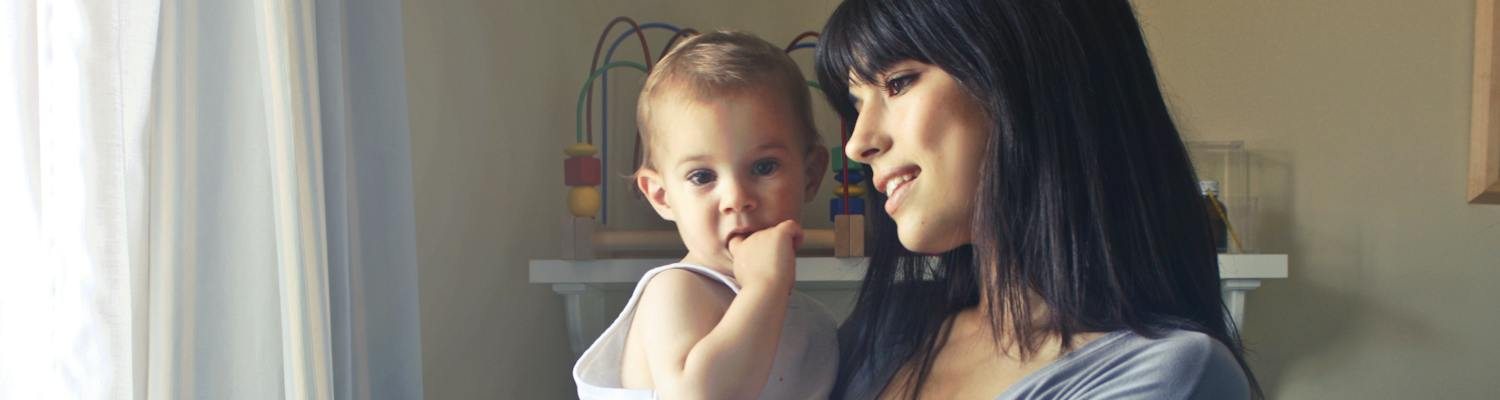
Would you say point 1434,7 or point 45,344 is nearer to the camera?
point 45,344

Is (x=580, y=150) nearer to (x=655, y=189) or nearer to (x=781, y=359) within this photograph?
(x=655, y=189)

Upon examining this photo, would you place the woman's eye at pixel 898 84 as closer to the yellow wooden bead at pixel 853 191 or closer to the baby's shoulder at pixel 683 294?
the baby's shoulder at pixel 683 294

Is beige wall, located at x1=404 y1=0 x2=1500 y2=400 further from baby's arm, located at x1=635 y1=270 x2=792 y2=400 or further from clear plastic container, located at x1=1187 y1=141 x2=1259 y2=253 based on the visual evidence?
baby's arm, located at x1=635 y1=270 x2=792 y2=400

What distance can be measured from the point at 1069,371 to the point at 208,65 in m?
0.87

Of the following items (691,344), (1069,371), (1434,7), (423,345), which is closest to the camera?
(1069,371)

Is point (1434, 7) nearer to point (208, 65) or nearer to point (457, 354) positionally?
point (457, 354)

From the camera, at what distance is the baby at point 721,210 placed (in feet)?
3.44

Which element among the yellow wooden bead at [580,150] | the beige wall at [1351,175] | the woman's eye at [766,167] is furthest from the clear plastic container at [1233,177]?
the woman's eye at [766,167]

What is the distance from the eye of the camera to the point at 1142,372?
2.66 feet

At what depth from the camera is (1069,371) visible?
0.86 metres

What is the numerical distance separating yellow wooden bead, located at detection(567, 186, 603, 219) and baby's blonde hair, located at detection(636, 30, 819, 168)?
2.50 ft

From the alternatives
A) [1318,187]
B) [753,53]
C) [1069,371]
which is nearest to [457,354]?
[753,53]

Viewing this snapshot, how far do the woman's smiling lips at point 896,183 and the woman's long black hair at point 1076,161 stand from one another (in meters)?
0.06

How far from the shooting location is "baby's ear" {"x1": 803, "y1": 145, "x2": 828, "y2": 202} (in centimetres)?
121
